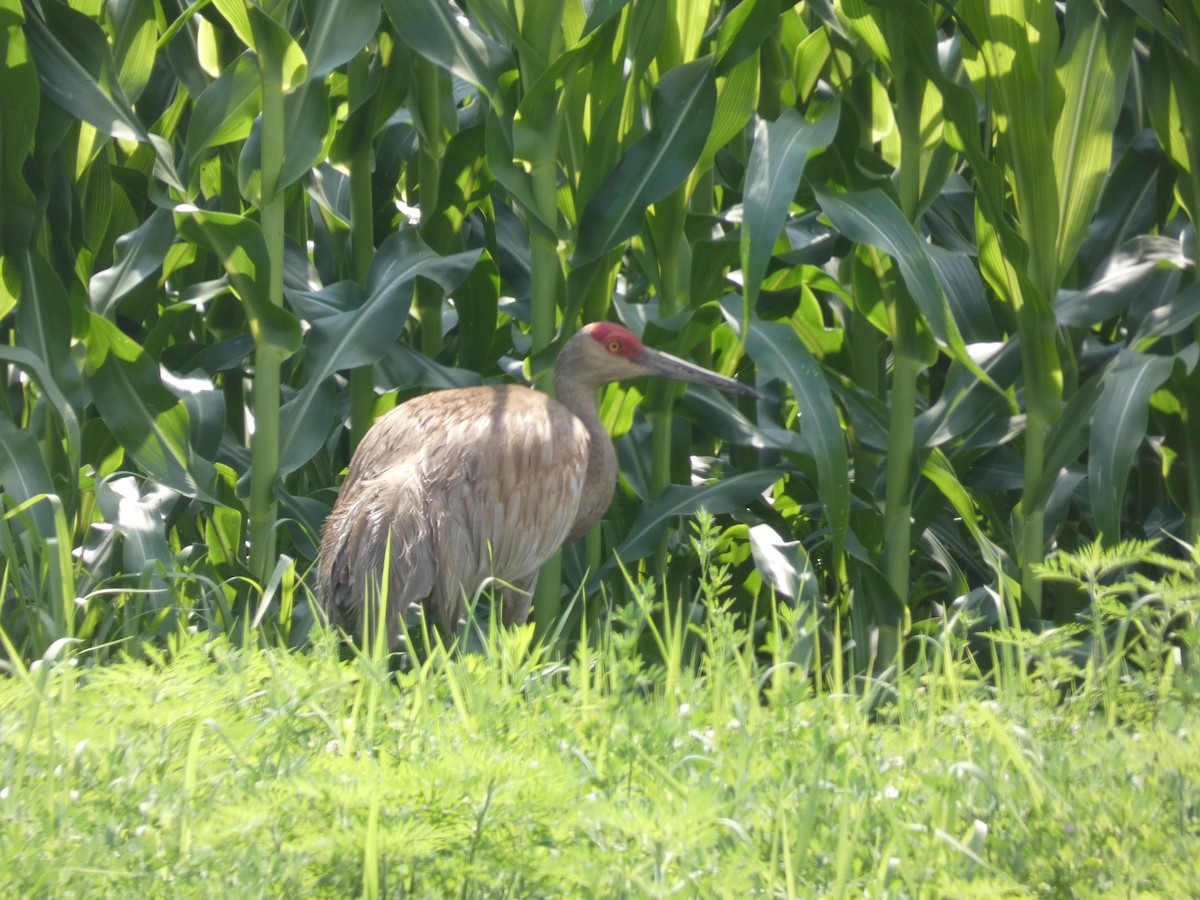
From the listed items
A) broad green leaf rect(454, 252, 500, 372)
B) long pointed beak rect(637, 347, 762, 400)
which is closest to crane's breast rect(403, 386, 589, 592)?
long pointed beak rect(637, 347, 762, 400)

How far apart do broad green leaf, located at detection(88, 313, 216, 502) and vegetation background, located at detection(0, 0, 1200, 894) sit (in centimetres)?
1

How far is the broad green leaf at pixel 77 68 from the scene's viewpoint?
390 centimetres

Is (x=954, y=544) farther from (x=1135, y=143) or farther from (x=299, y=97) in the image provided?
(x=299, y=97)

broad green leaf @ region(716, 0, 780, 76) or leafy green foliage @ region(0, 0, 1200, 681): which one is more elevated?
broad green leaf @ region(716, 0, 780, 76)

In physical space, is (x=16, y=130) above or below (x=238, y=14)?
below

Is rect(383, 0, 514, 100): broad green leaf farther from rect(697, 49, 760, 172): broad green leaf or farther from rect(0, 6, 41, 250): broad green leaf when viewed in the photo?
rect(0, 6, 41, 250): broad green leaf

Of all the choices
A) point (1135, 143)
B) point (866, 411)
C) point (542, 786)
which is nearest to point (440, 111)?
point (866, 411)

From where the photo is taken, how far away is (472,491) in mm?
4258

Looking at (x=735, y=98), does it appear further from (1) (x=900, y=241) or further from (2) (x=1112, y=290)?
(2) (x=1112, y=290)

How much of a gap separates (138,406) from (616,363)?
155cm

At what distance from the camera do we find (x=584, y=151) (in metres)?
4.25

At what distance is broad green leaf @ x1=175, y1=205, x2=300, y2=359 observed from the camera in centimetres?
385

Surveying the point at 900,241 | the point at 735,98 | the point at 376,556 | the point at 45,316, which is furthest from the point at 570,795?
the point at 45,316

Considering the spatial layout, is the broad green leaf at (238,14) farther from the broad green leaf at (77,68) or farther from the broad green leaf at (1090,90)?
the broad green leaf at (1090,90)
